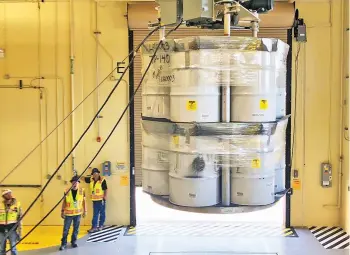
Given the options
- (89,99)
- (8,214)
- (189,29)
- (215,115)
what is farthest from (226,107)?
(89,99)

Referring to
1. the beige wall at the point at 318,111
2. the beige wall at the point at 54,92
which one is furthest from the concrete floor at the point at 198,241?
the beige wall at the point at 54,92

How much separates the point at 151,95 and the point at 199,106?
1.74 feet

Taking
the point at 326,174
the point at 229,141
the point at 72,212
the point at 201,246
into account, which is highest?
the point at 229,141

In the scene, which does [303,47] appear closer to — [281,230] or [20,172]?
[281,230]

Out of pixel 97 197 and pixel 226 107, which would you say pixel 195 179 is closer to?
pixel 226 107

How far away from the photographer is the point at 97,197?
10359 millimetres

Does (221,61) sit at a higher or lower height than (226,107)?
higher

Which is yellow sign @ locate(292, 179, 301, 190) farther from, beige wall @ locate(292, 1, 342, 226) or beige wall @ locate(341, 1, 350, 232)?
beige wall @ locate(341, 1, 350, 232)

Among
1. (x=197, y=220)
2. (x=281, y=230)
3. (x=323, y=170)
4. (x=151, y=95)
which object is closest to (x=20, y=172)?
(x=197, y=220)

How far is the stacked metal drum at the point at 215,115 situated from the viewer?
137 inches

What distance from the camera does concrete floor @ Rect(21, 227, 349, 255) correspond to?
916 cm

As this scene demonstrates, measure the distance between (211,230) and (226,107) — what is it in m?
7.36

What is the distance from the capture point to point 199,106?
3.53 meters

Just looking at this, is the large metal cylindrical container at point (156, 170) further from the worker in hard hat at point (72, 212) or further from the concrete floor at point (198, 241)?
the worker in hard hat at point (72, 212)
